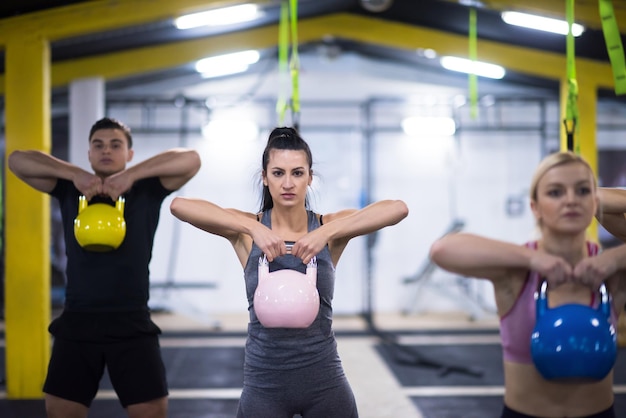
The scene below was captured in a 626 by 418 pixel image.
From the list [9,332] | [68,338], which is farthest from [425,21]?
[68,338]

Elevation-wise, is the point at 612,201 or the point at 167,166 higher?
the point at 167,166

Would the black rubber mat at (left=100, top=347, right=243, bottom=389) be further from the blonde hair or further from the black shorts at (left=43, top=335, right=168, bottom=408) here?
the blonde hair

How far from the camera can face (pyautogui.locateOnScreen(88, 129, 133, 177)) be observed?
7.72 ft

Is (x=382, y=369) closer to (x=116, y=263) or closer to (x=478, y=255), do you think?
(x=116, y=263)

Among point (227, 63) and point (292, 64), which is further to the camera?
point (227, 63)

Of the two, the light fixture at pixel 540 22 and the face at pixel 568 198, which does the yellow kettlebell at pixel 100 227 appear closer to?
the face at pixel 568 198

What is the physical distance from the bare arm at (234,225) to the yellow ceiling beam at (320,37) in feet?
14.7

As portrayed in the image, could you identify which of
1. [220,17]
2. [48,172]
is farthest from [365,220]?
[220,17]

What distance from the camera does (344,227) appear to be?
192 cm

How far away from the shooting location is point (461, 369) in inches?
199

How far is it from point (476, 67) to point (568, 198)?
577 cm

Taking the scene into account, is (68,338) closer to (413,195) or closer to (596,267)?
(596,267)

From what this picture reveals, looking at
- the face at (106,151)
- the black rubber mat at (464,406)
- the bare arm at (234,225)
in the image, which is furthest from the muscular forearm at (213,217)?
the black rubber mat at (464,406)

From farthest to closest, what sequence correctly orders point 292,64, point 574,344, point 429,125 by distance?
1. point 429,125
2. point 292,64
3. point 574,344
